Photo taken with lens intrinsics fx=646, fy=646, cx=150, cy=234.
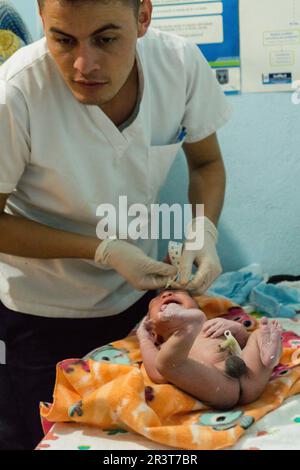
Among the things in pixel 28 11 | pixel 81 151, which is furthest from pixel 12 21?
pixel 81 151

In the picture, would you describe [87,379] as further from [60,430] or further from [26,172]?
[26,172]

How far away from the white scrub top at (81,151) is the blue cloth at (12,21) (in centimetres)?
74

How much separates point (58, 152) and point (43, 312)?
45 centimetres

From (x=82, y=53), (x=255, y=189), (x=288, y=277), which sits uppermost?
(x=82, y=53)

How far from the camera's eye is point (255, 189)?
2422mm

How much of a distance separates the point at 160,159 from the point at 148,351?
1.81 feet

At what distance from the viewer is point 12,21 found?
2322 mm

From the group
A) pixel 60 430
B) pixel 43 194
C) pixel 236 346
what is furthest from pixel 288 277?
pixel 60 430

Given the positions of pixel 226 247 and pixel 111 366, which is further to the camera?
pixel 226 247

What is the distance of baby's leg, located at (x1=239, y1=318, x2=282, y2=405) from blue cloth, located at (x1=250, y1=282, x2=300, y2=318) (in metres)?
0.47

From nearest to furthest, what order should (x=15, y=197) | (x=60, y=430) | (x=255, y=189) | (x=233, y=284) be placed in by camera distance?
(x=60, y=430) → (x=15, y=197) → (x=233, y=284) → (x=255, y=189)

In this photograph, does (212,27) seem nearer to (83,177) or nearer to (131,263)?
(83,177)

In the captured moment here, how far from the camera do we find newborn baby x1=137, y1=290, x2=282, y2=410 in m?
1.38

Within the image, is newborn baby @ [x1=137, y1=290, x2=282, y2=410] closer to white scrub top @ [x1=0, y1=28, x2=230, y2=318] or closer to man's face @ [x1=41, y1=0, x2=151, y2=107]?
white scrub top @ [x1=0, y1=28, x2=230, y2=318]
